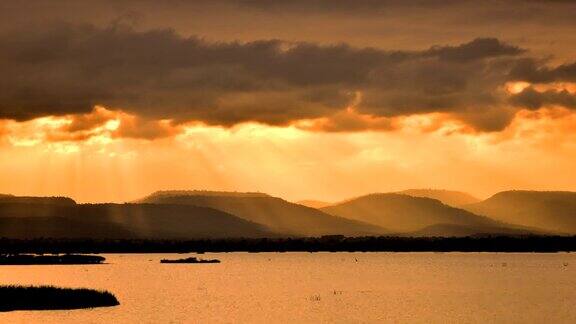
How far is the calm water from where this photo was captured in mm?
81312

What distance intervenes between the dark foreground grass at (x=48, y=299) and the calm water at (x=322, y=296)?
91.1 inches

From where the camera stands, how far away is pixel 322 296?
10712 cm

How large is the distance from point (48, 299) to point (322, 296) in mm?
32804

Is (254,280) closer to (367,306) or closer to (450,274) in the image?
(450,274)

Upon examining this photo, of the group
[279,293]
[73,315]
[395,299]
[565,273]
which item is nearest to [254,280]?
[279,293]

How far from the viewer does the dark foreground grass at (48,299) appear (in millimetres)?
82312

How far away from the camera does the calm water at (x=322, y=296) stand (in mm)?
81312

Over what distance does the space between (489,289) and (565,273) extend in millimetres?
45765

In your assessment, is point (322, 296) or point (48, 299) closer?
point (48, 299)

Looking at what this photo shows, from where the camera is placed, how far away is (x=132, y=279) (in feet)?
470

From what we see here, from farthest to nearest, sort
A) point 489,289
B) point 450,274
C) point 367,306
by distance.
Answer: point 450,274
point 489,289
point 367,306

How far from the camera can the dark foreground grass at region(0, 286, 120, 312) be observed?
82312 millimetres

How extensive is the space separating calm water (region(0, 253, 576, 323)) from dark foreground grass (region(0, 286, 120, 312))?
2313 mm

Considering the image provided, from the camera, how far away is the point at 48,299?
84.1 meters
